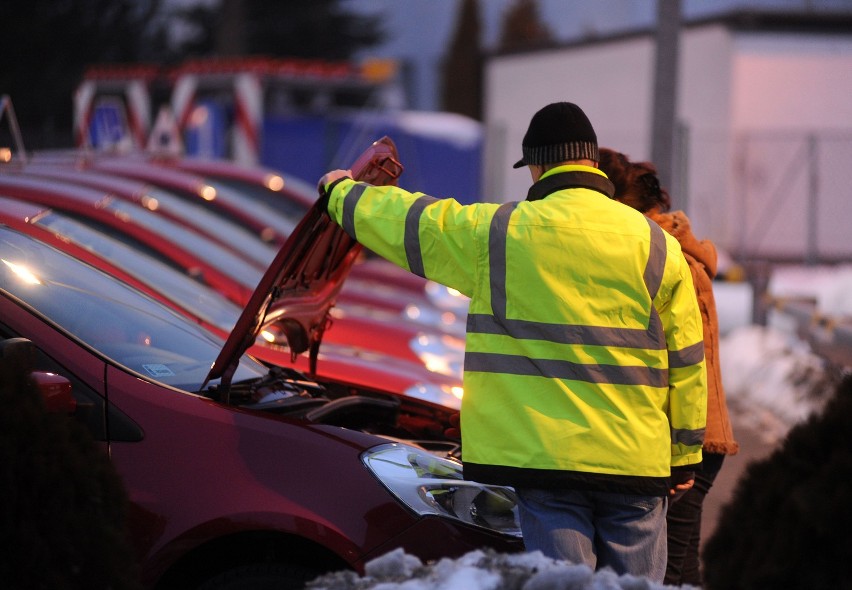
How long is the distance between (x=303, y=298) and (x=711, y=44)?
56.0 feet

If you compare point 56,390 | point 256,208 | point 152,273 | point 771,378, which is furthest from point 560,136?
point 771,378

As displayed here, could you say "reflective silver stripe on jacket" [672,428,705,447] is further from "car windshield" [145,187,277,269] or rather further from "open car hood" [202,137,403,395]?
"car windshield" [145,187,277,269]

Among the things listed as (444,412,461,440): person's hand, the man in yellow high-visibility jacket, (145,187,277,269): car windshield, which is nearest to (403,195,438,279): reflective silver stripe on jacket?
the man in yellow high-visibility jacket

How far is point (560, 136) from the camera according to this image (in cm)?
341

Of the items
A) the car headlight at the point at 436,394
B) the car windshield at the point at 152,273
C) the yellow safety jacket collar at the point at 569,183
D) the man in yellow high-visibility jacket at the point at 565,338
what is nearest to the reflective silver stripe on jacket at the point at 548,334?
the man in yellow high-visibility jacket at the point at 565,338

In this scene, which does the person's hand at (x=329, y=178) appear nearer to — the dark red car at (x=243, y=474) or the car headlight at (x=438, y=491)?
the dark red car at (x=243, y=474)

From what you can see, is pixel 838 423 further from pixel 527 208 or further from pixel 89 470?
pixel 89 470

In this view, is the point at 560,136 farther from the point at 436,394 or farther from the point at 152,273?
the point at 152,273

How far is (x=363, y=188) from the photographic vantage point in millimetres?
3480

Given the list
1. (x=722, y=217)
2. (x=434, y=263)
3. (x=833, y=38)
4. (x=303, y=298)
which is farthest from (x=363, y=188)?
(x=833, y=38)

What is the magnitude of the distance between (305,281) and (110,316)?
2.11 ft

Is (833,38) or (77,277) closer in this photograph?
(77,277)

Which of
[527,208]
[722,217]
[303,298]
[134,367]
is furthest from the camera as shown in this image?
[722,217]

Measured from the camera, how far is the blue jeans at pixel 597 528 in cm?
331
